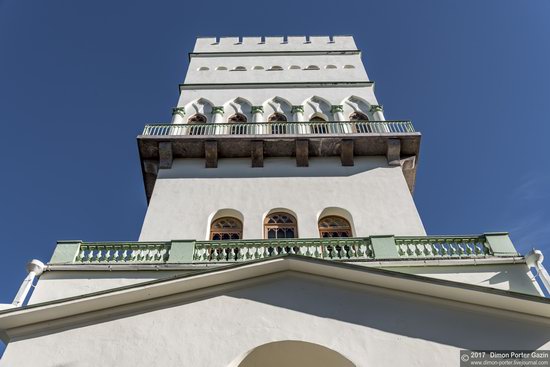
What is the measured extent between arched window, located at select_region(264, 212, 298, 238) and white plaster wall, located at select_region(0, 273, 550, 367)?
14.6 feet

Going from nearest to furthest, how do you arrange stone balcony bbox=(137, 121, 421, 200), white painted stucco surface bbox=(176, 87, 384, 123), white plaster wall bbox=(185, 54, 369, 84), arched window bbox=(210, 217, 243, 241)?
1. arched window bbox=(210, 217, 243, 241)
2. stone balcony bbox=(137, 121, 421, 200)
3. white painted stucco surface bbox=(176, 87, 384, 123)
4. white plaster wall bbox=(185, 54, 369, 84)

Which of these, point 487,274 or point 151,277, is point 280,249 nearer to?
point 151,277

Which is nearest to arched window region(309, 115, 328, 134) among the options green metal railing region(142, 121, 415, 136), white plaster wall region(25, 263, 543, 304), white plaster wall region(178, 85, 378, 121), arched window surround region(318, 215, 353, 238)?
green metal railing region(142, 121, 415, 136)

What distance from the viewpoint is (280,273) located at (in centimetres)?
1174

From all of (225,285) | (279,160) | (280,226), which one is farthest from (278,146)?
(225,285)

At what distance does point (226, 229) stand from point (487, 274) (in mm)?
8485

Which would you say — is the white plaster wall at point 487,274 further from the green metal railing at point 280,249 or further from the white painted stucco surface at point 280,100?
the white painted stucco surface at point 280,100

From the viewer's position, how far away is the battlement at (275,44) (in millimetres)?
28891

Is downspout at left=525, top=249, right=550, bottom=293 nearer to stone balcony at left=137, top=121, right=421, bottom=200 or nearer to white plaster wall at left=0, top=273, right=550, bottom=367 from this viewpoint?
white plaster wall at left=0, top=273, right=550, bottom=367

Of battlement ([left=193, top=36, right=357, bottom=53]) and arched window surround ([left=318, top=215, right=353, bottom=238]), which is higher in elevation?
battlement ([left=193, top=36, right=357, bottom=53])

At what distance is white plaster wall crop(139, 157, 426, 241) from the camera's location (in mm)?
15594

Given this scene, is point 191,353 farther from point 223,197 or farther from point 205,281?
point 223,197

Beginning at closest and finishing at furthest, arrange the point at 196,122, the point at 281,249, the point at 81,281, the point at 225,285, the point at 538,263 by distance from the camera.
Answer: the point at 225,285
the point at 538,263
the point at 81,281
the point at 281,249
the point at 196,122

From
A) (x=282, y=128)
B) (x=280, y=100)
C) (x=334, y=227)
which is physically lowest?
(x=334, y=227)
